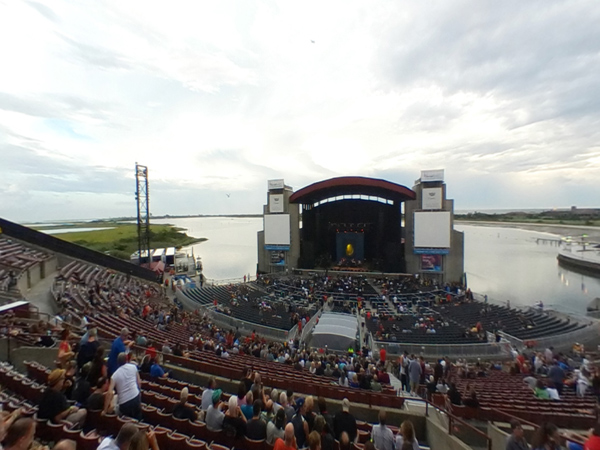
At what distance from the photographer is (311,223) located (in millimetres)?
38750

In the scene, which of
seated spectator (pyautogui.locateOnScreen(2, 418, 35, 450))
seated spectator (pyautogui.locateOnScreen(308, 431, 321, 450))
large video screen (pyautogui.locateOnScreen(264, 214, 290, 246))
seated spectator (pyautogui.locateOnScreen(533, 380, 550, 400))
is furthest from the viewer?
large video screen (pyautogui.locateOnScreen(264, 214, 290, 246))

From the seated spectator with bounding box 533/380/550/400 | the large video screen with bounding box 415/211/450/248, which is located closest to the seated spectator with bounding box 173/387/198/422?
the seated spectator with bounding box 533/380/550/400

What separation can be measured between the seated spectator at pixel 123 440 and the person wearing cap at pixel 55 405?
5.63 ft

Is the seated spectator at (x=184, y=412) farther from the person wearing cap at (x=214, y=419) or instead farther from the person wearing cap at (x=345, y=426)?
the person wearing cap at (x=345, y=426)

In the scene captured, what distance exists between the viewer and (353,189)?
1371 inches

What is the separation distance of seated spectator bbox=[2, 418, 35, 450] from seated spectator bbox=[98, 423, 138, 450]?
569 mm

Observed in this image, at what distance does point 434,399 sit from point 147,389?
247 inches

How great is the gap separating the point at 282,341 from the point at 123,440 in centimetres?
1325

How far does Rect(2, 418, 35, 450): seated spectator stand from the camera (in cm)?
247

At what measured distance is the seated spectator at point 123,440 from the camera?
2.71m

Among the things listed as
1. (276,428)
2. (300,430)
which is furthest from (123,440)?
(300,430)

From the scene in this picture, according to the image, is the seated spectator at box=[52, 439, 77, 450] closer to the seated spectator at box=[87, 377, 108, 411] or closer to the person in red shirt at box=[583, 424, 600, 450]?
the seated spectator at box=[87, 377, 108, 411]

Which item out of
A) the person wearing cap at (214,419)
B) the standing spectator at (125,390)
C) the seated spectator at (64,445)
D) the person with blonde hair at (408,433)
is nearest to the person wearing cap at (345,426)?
the person with blonde hair at (408,433)

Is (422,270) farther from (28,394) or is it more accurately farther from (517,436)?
(28,394)
